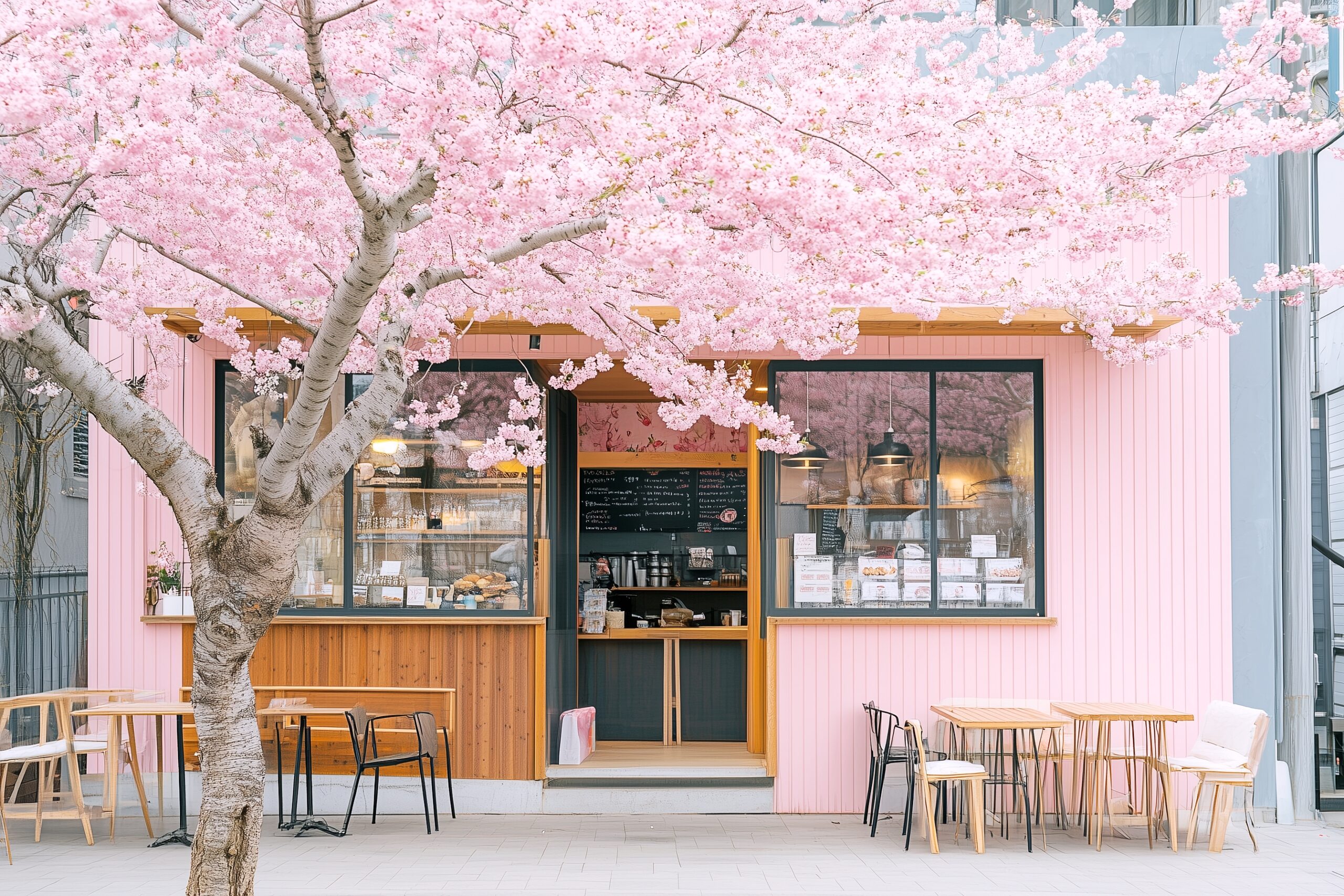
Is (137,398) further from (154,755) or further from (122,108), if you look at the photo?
(154,755)

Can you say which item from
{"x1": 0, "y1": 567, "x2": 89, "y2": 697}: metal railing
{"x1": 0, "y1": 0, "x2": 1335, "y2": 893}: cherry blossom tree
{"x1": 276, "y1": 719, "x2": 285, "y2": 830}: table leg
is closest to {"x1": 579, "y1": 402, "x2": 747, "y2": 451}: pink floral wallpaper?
{"x1": 0, "y1": 0, "x2": 1335, "y2": 893}: cherry blossom tree

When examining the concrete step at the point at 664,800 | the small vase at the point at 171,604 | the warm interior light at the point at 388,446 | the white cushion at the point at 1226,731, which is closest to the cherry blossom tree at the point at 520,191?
the warm interior light at the point at 388,446

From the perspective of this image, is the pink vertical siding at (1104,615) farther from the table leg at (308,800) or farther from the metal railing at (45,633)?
the metal railing at (45,633)

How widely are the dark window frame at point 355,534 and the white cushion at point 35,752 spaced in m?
1.52

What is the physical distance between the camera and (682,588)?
31.5 ft

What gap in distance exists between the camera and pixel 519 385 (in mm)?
7484

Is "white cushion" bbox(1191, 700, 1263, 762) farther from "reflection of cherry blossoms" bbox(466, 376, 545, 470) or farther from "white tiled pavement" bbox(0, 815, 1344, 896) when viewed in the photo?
"reflection of cherry blossoms" bbox(466, 376, 545, 470)

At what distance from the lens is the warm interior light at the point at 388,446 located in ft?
25.9

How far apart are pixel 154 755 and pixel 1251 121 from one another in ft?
25.4

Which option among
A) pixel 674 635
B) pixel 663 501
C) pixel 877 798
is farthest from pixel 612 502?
pixel 877 798

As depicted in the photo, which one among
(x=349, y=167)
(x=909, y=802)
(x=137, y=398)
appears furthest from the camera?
(x=909, y=802)

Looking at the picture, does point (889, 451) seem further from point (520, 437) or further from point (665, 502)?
point (665, 502)

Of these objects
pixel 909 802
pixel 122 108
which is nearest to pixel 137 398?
pixel 122 108

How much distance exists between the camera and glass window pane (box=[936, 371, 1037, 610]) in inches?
304
